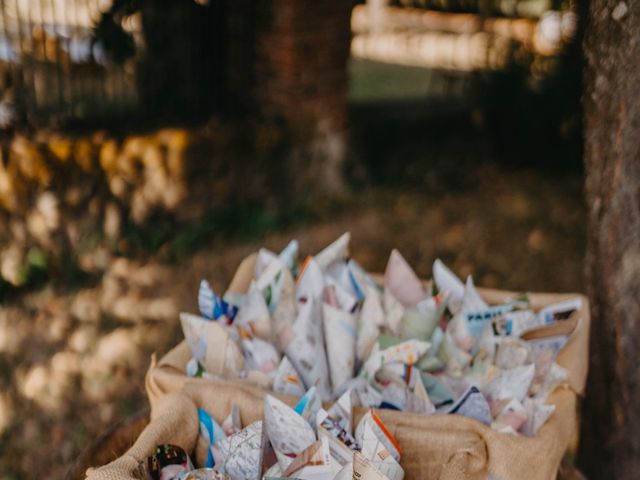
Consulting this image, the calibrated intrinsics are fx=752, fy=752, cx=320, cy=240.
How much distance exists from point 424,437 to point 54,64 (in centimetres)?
343

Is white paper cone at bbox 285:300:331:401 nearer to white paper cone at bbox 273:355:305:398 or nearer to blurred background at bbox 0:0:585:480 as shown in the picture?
white paper cone at bbox 273:355:305:398

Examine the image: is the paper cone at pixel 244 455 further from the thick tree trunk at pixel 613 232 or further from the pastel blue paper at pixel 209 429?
the thick tree trunk at pixel 613 232

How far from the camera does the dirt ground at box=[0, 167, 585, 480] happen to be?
2.97 metres

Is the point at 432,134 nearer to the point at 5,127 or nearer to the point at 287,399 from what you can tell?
the point at 5,127

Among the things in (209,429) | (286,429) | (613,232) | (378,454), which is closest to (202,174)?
(613,232)

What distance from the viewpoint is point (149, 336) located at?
352cm

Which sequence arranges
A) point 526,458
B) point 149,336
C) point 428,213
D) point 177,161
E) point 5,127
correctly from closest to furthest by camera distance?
point 526,458, point 149,336, point 5,127, point 177,161, point 428,213

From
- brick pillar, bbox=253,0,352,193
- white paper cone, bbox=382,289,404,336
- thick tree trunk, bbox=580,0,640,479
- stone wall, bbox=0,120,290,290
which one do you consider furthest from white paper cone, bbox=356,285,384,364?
brick pillar, bbox=253,0,352,193

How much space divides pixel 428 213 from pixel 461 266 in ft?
2.58

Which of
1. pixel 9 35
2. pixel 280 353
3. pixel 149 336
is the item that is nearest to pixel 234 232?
pixel 149 336

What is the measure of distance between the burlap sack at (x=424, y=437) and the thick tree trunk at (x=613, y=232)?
473 millimetres

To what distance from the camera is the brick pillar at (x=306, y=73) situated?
4531mm

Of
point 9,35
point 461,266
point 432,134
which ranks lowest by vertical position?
point 461,266

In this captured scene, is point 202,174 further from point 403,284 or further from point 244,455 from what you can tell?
point 244,455
